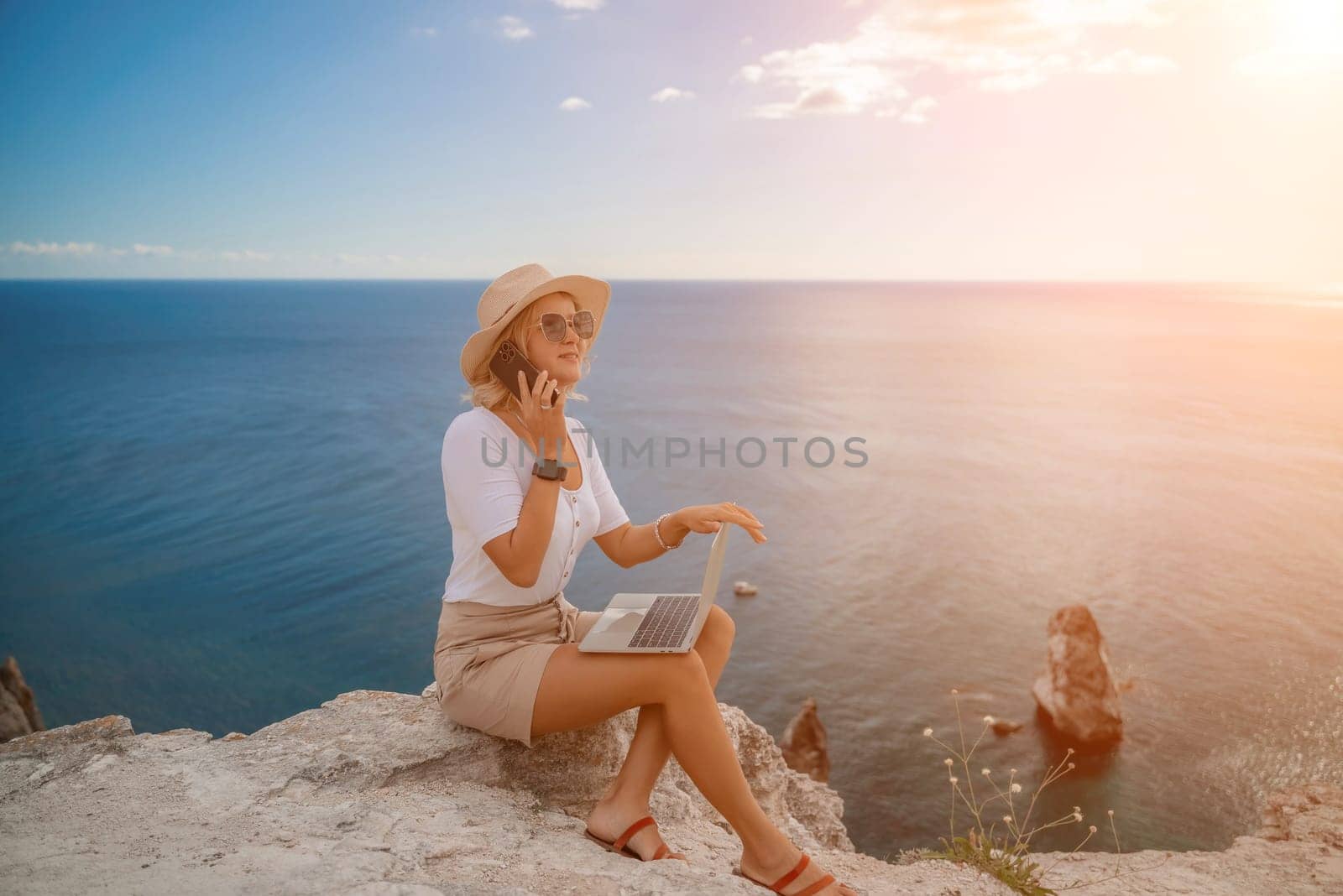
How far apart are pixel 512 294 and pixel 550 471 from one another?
106cm

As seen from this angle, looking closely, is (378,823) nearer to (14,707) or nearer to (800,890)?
(800,890)

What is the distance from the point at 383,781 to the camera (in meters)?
4.60

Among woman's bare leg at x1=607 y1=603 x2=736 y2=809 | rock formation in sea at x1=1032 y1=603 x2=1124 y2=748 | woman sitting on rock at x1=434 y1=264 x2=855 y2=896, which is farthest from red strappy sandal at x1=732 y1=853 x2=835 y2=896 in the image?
rock formation in sea at x1=1032 y1=603 x2=1124 y2=748

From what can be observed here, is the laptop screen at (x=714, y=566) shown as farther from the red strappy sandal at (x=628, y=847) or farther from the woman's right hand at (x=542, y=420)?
the red strappy sandal at (x=628, y=847)

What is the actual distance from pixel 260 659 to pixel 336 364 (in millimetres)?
95549

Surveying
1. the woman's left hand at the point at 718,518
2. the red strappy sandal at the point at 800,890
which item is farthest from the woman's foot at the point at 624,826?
the woman's left hand at the point at 718,518

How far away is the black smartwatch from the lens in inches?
162

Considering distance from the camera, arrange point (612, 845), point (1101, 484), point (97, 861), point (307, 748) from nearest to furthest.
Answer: point (97, 861)
point (612, 845)
point (307, 748)
point (1101, 484)

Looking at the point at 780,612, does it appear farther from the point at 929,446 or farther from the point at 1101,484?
the point at 929,446

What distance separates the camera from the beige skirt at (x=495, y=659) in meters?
4.27

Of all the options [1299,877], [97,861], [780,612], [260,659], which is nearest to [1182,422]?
[780,612]

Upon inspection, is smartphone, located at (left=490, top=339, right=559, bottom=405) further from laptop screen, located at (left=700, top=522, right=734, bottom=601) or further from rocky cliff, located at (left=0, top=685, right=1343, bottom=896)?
rocky cliff, located at (left=0, top=685, right=1343, bottom=896)

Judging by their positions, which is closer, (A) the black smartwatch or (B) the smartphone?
(A) the black smartwatch

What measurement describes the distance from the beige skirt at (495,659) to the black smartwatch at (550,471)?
75 centimetres
